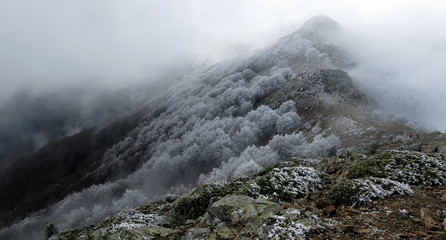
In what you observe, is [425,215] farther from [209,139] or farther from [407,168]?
[209,139]

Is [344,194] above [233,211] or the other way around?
the other way around

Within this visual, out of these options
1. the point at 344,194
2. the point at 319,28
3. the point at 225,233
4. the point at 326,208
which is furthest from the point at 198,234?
the point at 319,28

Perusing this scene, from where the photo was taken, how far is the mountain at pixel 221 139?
153 feet

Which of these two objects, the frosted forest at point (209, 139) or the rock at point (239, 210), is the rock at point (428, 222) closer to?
the rock at point (239, 210)

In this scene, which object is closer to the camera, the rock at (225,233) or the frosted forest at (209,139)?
the rock at (225,233)

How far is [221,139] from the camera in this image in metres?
71.4

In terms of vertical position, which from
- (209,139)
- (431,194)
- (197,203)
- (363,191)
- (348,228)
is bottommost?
(209,139)

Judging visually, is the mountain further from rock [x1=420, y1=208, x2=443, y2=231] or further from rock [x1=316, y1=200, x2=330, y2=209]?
rock [x1=420, y1=208, x2=443, y2=231]

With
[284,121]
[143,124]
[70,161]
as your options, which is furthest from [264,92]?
[70,161]

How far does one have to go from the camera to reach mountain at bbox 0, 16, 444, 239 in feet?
153

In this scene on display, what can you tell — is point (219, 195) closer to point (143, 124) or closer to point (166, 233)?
point (166, 233)

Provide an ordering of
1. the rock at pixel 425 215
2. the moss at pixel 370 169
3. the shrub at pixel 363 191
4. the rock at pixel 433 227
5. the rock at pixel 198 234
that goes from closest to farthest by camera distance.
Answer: the rock at pixel 433 227
the rock at pixel 425 215
the rock at pixel 198 234
the shrub at pixel 363 191
the moss at pixel 370 169

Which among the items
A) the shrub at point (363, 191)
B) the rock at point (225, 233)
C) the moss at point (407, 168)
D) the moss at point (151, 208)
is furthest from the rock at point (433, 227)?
the moss at point (151, 208)

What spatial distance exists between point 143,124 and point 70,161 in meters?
70.4
